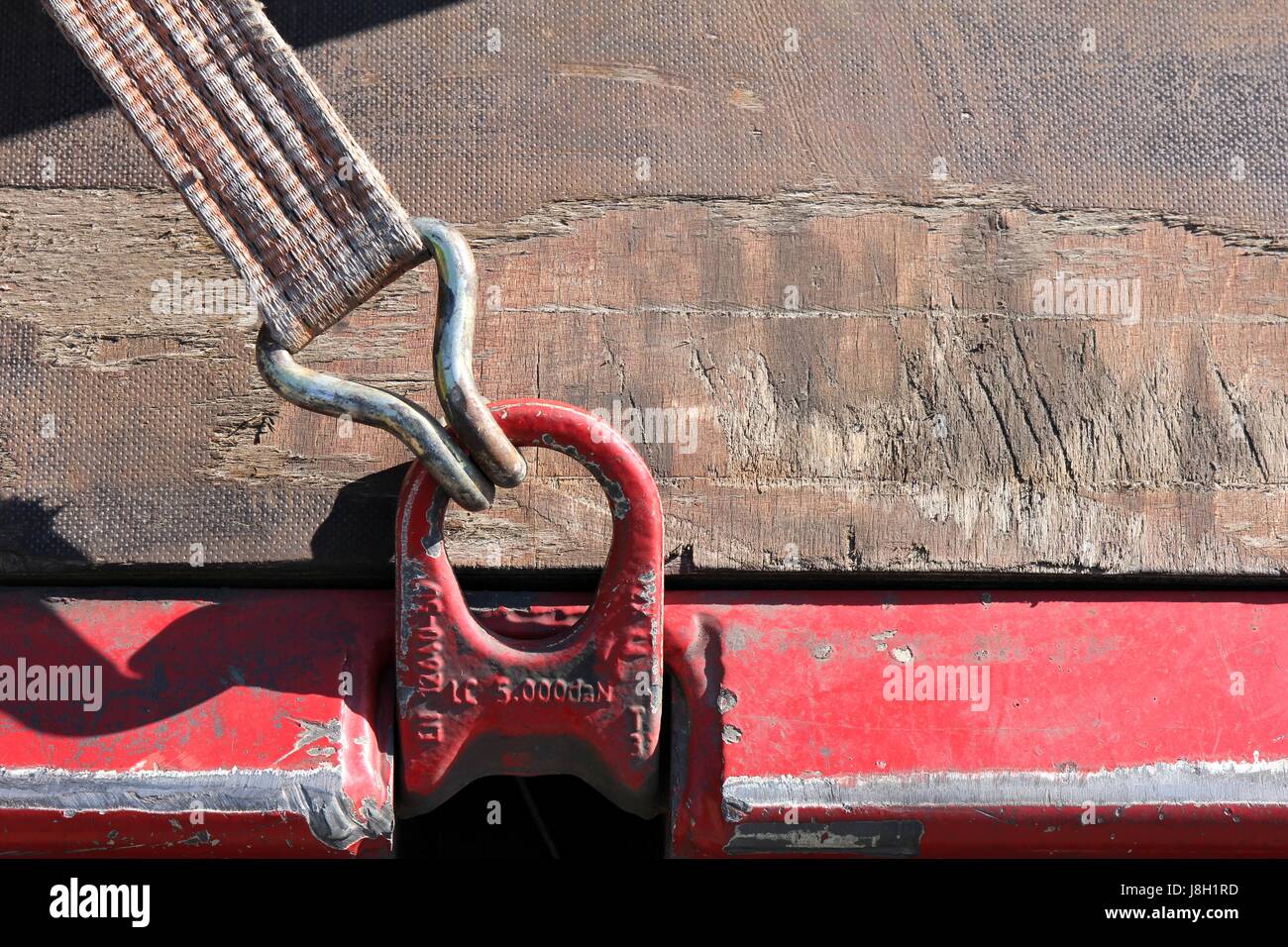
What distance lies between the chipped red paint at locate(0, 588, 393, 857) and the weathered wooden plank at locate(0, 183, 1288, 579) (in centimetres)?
10

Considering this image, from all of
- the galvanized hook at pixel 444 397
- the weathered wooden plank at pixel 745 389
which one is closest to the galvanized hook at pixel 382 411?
the galvanized hook at pixel 444 397

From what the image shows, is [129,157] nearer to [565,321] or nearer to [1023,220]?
[565,321]

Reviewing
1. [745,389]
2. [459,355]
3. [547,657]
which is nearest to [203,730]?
[547,657]

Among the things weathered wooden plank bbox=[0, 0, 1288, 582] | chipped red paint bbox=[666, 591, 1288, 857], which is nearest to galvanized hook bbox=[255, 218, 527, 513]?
weathered wooden plank bbox=[0, 0, 1288, 582]

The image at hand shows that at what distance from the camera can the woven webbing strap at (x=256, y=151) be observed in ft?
4.23

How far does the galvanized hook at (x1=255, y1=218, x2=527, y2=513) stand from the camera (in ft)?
4.10

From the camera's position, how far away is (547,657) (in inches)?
53.5

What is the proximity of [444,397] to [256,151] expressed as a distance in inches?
15.9

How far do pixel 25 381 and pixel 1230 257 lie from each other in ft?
5.99

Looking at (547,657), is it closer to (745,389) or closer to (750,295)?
(745,389)

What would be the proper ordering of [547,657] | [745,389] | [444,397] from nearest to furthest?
1. [444,397]
2. [547,657]
3. [745,389]

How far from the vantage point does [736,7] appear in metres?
1.68

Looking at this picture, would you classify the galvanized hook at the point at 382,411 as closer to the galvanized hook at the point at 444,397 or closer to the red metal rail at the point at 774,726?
the galvanized hook at the point at 444,397

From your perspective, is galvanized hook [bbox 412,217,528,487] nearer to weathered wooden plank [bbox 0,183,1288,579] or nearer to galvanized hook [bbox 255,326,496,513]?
galvanized hook [bbox 255,326,496,513]
